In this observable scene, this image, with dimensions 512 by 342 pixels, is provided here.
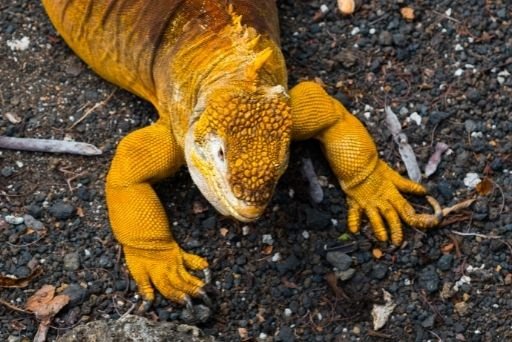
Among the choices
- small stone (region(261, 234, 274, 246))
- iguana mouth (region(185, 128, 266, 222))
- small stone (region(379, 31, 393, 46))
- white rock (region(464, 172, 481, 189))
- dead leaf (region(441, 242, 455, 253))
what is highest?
iguana mouth (region(185, 128, 266, 222))

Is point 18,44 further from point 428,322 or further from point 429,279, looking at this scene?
point 428,322

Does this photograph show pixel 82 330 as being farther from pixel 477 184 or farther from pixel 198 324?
pixel 477 184

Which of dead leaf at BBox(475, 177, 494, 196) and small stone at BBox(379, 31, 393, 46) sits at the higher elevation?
small stone at BBox(379, 31, 393, 46)

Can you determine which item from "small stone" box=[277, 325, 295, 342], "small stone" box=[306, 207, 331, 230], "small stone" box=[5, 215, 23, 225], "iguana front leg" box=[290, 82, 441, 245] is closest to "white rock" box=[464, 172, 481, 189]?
"iguana front leg" box=[290, 82, 441, 245]

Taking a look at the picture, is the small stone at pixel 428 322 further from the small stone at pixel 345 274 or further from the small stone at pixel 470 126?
the small stone at pixel 470 126

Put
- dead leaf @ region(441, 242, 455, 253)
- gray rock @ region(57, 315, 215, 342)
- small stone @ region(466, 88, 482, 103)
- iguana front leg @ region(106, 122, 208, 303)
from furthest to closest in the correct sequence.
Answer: small stone @ region(466, 88, 482, 103)
dead leaf @ region(441, 242, 455, 253)
iguana front leg @ region(106, 122, 208, 303)
gray rock @ region(57, 315, 215, 342)

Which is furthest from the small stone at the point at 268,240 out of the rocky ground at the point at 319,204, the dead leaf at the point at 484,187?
the dead leaf at the point at 484,187

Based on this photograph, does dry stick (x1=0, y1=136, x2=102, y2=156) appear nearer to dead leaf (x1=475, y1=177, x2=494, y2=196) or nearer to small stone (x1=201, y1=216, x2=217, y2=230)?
small stone (x1=201, y1=216, x2=217, y2=230)
